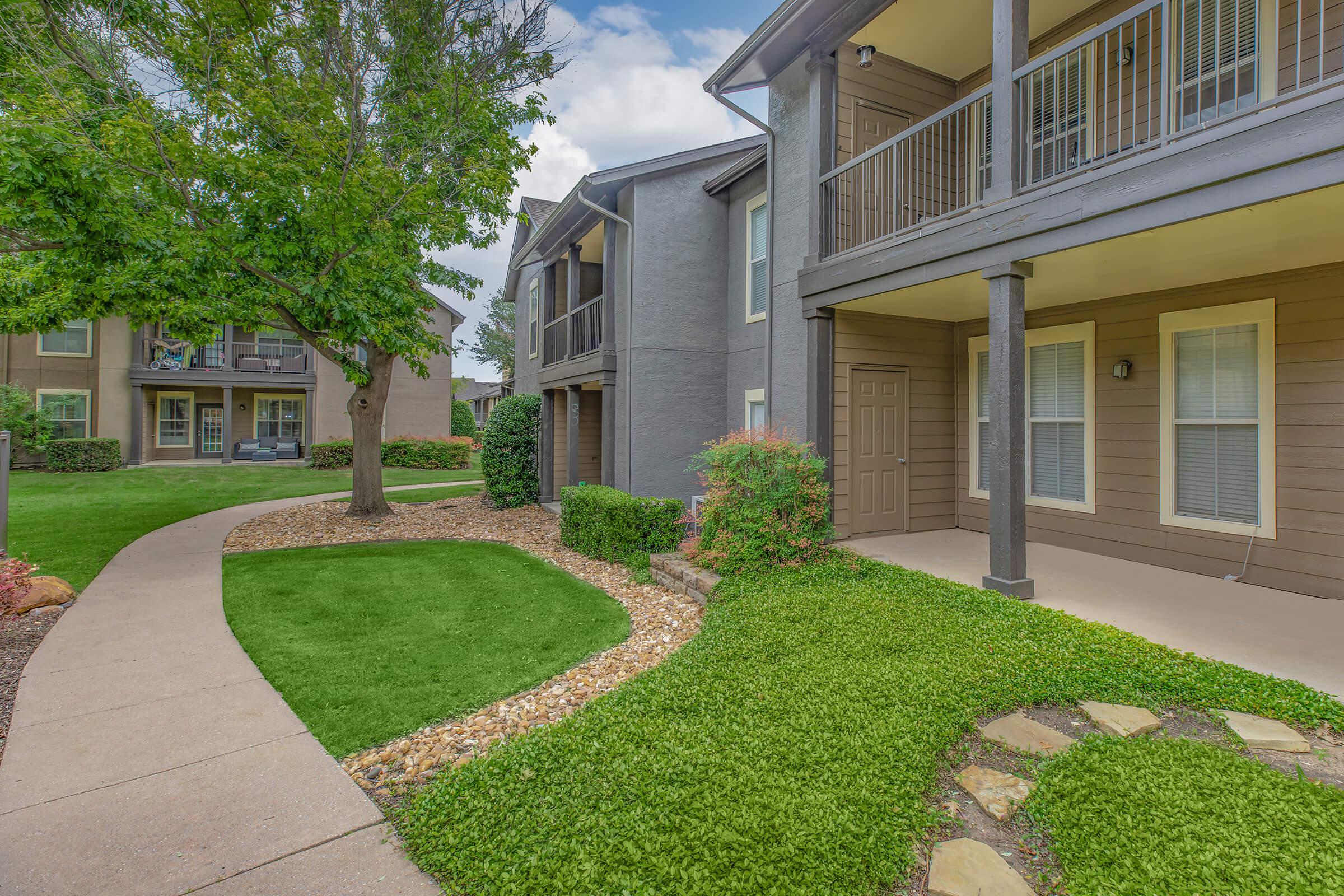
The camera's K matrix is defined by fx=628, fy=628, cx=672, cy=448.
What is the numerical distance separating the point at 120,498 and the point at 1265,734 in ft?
59.3

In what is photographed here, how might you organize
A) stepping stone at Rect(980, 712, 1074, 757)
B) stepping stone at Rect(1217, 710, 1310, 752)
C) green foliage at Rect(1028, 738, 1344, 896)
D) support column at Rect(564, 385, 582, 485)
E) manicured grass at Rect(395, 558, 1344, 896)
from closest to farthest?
green foliage at Rect(1028, 738, 1344, 896)
manicured grass at Rect(395, 558, 1344, 896)
stepping stone at Rect(1217, 710, 1310, 752)
stepping stone at Rect(980, 712, 1074, 757)
support column at Rect(564, 385, 582, 485)

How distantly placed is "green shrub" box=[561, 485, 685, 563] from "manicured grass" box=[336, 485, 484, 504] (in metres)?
7.07

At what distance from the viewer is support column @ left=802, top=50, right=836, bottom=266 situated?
6918 millimetres

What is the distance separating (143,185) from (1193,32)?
445 inches

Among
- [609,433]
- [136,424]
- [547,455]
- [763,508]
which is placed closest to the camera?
[763,508]

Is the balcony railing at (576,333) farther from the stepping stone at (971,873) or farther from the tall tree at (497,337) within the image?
the tall tree at (497,337)

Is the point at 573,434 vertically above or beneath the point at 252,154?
beneath

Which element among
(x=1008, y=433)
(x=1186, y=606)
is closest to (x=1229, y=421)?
(x=1186, y=606)

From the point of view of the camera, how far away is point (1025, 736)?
329 cm

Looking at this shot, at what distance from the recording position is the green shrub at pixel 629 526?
8031 mm

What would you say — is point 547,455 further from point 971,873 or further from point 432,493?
point 971,873

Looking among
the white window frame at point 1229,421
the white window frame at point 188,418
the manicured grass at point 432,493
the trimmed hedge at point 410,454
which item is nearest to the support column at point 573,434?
the manicured grass at point 432,493

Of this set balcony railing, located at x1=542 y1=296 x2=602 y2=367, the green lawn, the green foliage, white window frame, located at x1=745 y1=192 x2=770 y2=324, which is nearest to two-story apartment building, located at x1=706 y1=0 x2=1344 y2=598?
white window frame, located at x1=745 y1=192 x2=770 y2=324

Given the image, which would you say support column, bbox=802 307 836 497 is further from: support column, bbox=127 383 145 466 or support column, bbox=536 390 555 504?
support column, bbox=127 383 145 466
